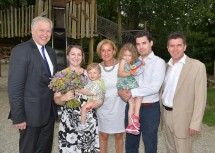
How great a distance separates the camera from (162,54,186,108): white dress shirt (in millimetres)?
4031

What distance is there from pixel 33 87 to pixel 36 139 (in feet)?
2.40

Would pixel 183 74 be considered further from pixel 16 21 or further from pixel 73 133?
pixel 16 21

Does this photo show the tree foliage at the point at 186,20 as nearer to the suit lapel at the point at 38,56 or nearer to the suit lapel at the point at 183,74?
the suit lapel at the point at 183,74

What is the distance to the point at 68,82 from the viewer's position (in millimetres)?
3967

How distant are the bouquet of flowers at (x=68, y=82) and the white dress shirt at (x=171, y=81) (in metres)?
1.07

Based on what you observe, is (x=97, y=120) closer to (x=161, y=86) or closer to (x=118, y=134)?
(x=118, y=134)

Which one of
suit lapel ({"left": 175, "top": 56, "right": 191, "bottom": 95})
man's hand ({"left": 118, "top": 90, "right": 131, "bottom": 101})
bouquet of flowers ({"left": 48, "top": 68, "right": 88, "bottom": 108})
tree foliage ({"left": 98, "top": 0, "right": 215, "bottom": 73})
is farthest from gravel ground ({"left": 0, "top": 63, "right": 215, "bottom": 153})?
tree foliage ({"left": 98, "top": 0, "right": 215, "bottom": 73})

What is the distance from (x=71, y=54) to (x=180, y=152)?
192cm

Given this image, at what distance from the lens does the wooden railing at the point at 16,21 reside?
1128cm

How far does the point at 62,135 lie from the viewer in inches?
170

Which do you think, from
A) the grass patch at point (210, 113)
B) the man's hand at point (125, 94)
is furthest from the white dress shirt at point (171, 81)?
the grass patch at point (210, 113)

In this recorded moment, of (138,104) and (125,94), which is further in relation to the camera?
(125,94)

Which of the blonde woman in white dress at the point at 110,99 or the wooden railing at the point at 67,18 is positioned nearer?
the blonde woman in white dress at the point at 110,99

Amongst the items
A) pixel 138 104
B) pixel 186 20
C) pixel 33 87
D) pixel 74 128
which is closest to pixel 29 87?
pixel 33 87
